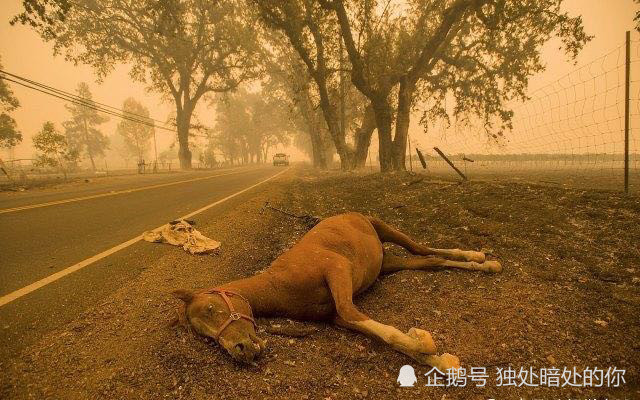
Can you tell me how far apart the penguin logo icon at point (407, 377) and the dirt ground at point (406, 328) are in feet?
0.18

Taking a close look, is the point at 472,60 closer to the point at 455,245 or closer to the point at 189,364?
the point at 455,245

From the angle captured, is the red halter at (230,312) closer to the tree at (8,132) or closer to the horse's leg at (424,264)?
the horse's leg at (424,264)

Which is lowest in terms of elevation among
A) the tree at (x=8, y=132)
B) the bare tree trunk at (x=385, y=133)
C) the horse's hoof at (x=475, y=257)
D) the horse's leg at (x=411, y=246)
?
the horse's hoof at (x=475, y=257)

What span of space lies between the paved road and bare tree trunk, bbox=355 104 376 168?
13.9m

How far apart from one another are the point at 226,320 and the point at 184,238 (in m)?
3.88

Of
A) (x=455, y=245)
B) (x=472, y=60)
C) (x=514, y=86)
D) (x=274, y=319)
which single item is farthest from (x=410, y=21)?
(x=274, y=319)

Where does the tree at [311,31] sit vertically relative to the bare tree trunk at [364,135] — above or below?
above

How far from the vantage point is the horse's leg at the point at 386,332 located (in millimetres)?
2861

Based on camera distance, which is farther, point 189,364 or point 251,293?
point 251,293

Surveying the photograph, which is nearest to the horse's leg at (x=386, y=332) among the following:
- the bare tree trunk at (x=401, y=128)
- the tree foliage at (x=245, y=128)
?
the bare tree trunk at (x=401, y=128)

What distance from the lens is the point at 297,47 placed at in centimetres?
1759

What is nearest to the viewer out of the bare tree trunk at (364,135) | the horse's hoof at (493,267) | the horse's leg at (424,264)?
the horse's hoof at (493,267)

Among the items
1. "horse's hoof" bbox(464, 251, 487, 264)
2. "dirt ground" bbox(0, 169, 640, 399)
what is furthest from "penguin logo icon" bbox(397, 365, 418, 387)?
"horse's hoof" bbox(464, 251, 487, 264)

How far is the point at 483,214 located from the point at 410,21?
18.2 metres
